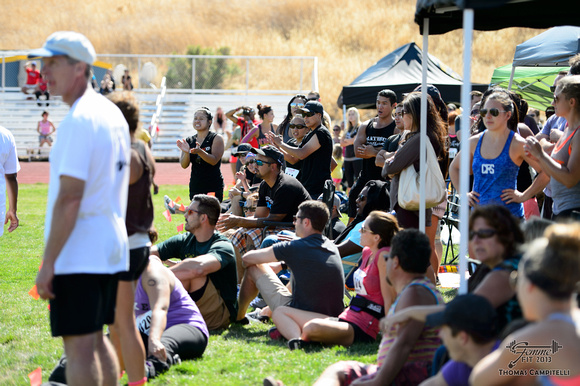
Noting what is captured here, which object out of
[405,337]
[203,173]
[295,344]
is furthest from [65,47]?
[203,173]

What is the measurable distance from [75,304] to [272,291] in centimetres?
250

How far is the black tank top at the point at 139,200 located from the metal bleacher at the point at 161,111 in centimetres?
2180

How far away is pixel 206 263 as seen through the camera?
517 centimetres

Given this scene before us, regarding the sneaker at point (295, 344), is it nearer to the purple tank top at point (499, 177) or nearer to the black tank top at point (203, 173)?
the purple tank top at point (499, 177)

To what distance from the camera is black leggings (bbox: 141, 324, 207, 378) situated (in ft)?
14.6

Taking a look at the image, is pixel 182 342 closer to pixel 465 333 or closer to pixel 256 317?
pixel 256 317

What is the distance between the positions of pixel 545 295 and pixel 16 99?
28.9 meters

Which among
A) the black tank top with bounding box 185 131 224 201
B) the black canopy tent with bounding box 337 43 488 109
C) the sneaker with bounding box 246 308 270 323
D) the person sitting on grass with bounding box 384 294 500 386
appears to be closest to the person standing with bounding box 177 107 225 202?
the black tank top with bounding box 185 131 224 201

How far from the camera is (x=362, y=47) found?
42.7 m

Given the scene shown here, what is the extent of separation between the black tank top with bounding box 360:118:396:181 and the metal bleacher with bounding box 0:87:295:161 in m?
18.1

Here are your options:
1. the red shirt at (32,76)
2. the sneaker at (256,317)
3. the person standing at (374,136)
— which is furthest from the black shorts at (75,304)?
the red shirt at (32,76)

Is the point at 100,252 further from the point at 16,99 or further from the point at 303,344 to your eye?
the point at 16,99

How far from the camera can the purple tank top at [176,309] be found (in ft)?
15.4

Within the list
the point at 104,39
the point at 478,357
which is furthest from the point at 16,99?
the point at 478,357
